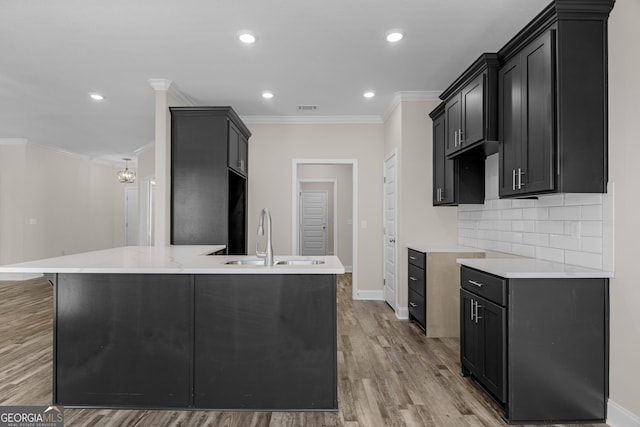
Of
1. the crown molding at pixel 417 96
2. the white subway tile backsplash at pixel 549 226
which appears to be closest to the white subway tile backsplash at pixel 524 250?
the white subway tile backsplash at pixel 549 226

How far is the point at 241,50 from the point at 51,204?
6.51 m

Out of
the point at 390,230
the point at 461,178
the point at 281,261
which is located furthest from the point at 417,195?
the point at 281,261

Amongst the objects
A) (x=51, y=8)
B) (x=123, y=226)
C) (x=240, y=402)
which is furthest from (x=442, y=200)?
(x=123, y=226)

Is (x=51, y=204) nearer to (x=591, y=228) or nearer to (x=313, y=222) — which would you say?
(x=313, y=222)

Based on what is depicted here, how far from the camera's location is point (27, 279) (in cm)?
729

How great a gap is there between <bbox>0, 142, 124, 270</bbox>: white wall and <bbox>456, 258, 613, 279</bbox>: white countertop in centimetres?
789

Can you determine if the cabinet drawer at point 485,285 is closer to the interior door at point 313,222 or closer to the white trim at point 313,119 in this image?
the white trim at point 313,119

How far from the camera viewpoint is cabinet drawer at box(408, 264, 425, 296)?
398cm

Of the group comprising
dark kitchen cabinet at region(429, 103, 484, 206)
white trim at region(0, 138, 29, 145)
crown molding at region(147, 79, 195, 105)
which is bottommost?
dark kitchen cabinet at region(429, 103, 484, 206)

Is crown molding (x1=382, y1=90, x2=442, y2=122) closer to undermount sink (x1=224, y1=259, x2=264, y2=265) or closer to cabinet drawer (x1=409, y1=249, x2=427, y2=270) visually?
cabinet drawer (x1=409, y1=249, x2=427, y2=270)

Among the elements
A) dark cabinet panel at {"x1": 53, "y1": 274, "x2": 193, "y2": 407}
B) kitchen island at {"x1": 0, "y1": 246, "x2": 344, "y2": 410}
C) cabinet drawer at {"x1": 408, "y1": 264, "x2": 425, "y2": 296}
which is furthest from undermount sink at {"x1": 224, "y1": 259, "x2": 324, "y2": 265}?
cabinet drawer at {"x1": 408, "y1": 264, "x2": 425, "y2": 296}

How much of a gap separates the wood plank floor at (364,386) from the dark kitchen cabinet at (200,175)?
67.4 inches

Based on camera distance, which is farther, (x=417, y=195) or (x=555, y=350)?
(x=417, y=195)

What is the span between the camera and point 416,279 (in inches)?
163
